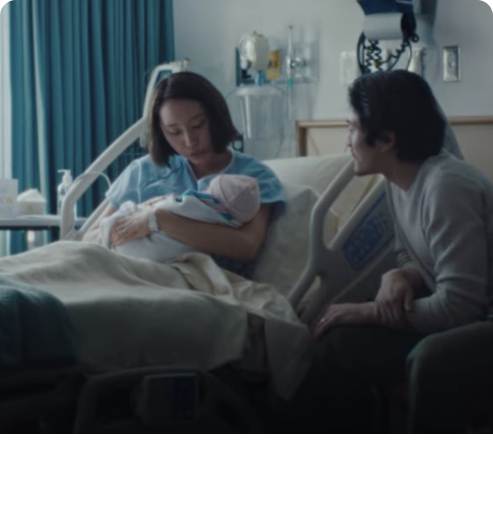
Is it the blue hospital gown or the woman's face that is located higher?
the woman's face

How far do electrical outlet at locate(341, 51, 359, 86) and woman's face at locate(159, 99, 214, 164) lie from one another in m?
0.15

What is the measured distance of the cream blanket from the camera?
0.86m

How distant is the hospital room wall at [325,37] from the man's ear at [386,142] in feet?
0.16

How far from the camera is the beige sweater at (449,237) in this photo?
880 mm

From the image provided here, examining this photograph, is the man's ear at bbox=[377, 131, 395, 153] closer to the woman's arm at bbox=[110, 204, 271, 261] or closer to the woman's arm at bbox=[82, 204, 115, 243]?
the woman's arm at bbox=[110, 204, 271, 261]

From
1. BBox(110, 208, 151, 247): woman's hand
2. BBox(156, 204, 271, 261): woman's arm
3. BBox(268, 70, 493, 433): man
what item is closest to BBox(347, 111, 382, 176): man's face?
BBox(268, 70, 493, 433): man

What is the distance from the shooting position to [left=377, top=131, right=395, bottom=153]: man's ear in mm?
897

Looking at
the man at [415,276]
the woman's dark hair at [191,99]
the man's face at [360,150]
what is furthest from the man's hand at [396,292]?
the woman's dark hair at [191,99]

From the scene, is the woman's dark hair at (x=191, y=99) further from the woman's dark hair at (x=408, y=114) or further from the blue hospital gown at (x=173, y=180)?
the woman's dark hair at (x=408, y=114)

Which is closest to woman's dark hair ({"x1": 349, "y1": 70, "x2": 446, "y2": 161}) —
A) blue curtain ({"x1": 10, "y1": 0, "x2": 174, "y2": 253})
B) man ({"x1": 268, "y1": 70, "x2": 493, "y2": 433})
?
man ({"x1": 268, "y1": 70, "x2": 493, "y2": 433})

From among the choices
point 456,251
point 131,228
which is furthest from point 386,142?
point 131,228

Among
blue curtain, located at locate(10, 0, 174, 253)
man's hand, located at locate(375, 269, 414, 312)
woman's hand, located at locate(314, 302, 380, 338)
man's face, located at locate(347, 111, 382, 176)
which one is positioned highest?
blue curtain, located at locate(10, 0, 174, 253)

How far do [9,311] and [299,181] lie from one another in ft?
1.04

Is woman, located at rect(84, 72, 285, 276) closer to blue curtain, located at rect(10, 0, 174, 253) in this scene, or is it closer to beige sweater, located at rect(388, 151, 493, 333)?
blue curtain, located at rect(10, 0, 174, 253)
